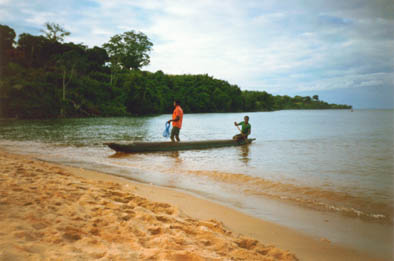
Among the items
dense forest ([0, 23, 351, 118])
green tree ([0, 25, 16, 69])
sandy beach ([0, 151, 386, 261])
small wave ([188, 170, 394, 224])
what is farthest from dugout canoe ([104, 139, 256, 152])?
green tree ([0, 25, 16, 69])

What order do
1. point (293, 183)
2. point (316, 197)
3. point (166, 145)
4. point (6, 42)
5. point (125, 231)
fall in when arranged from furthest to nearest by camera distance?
point (6, 42)
point (166, 145)
point (293, 183)
point (316, 197)
point (125, 231)

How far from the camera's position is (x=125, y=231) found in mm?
3168

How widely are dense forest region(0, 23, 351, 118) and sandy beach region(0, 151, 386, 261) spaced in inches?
1684

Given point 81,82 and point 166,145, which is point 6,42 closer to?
point 81,82

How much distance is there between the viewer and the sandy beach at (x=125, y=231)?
2607mm

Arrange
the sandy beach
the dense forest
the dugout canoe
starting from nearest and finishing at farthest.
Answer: the sandy beach, the dugout canoe, the dense forest

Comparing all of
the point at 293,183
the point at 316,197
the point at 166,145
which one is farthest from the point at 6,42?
the point at 316,197

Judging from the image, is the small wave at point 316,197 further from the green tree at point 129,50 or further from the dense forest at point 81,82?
the green tree at point 129,50

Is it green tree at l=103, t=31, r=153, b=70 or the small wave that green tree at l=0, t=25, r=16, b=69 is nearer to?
green tree at l=103, t=31, r=153, b=70

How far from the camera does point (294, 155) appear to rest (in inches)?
494

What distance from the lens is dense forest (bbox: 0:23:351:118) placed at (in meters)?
41.4

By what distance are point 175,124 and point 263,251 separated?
10400mm

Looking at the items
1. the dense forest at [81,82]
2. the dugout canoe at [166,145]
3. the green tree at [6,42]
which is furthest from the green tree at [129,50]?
the dugout canoe at [166,145]

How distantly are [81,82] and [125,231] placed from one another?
5054 cm
